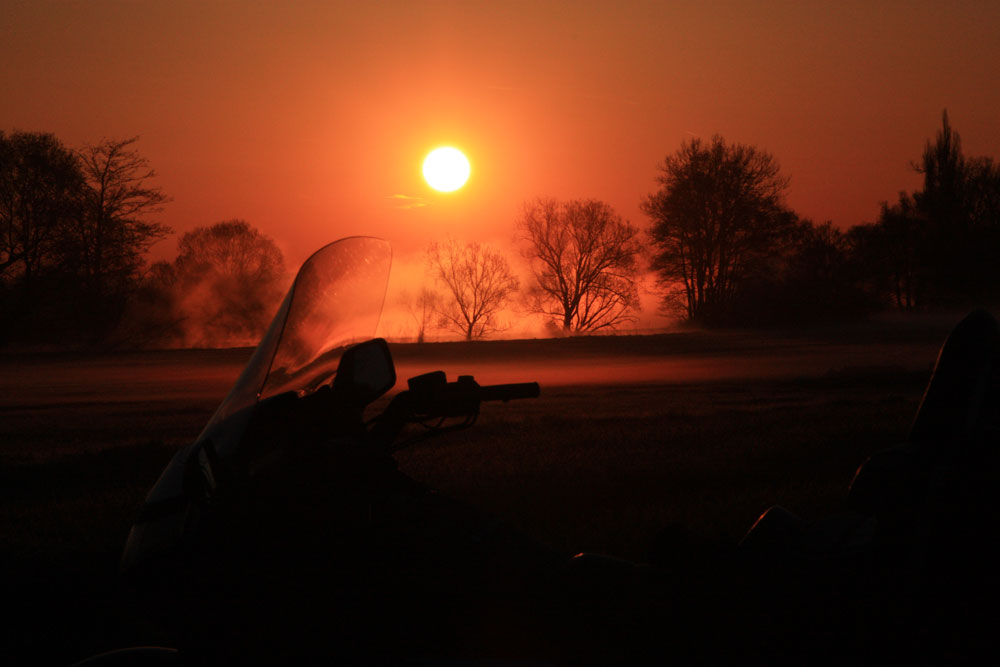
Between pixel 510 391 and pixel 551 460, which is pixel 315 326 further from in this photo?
pixel 551 460

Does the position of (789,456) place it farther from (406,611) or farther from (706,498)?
(406,611)

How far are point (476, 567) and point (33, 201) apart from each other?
89.2 feet

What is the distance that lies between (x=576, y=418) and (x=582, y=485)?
4.81 metres

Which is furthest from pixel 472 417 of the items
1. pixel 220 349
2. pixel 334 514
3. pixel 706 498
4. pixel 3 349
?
pixel 220 349

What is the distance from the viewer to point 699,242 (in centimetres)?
3691

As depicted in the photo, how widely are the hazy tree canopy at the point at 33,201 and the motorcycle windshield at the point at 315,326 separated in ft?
82.6

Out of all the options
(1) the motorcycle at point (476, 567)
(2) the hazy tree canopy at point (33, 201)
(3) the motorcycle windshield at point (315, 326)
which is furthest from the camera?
(2) the hazy tree canopy at point (33, 201)

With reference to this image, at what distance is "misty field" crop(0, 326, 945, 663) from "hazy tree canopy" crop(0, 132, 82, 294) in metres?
4.63

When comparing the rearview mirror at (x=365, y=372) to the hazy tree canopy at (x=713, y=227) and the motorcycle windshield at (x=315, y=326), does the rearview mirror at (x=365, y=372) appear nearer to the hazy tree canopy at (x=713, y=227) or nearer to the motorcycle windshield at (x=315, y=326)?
the motorcycle windshield at (x=315, y=326)

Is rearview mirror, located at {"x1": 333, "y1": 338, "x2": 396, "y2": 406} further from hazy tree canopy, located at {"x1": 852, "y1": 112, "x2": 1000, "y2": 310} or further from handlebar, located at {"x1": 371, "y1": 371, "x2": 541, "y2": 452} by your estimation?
hazy tree canopy, located at {"x1": 852, "y1": 112, "x2": 1000, "y2": 310}

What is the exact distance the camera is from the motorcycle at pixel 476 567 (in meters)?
1.42

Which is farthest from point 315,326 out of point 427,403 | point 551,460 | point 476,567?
point 551,460

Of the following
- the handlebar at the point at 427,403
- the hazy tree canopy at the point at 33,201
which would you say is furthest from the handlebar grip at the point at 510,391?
the hazy tree canopy at the point at 33,201

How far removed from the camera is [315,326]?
204 centimetres
